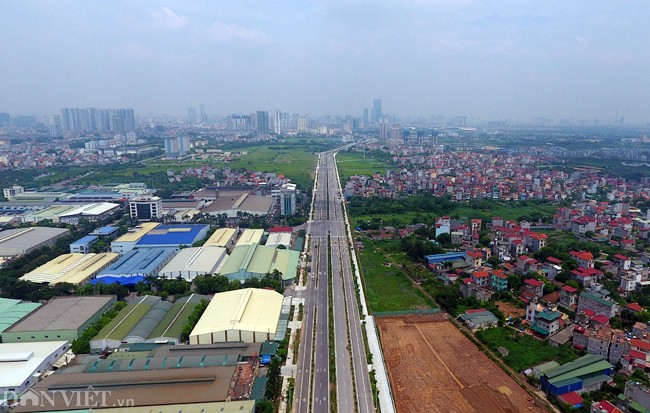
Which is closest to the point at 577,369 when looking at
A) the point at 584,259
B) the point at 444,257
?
the point at 584,259

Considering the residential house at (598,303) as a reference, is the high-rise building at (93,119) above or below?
above

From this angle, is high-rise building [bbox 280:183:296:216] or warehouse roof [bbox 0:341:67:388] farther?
high-rise building [bbox 280:183:296:216]

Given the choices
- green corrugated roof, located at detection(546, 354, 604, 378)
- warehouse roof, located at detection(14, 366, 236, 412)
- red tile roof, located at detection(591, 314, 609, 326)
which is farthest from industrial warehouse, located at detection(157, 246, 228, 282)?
red tile roof, located at detection(591, 314, 609, 326)

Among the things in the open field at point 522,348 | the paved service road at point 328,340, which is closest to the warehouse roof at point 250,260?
the paved service road at point 328,340

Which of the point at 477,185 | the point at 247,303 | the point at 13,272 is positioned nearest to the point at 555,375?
the point at 247,303

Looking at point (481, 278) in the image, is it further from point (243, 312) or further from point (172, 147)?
point (172, 147)

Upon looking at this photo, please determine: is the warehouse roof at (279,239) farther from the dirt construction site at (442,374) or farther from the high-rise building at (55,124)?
the high-rise building at (55,124)

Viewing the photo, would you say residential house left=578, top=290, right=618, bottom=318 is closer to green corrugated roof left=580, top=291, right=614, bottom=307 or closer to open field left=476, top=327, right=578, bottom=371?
green corrugated roof left=580, top=291, right=614, bottom=307
